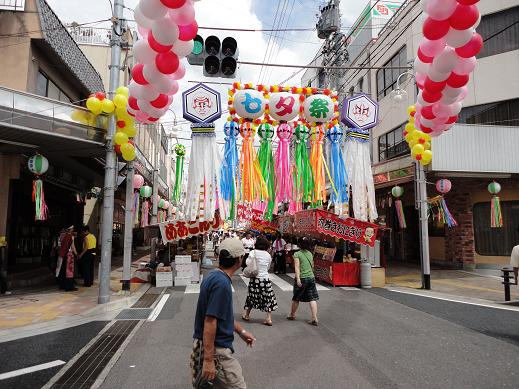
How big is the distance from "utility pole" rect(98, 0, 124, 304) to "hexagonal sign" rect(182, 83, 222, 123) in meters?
2.23

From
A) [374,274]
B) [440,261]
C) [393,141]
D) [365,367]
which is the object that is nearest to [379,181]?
[393,141]

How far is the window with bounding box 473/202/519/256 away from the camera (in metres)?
15.6

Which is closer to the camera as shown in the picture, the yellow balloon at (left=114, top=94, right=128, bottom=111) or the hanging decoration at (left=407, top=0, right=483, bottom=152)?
the hanging decoration at (left=407, top=0, right=483, bottom=152)

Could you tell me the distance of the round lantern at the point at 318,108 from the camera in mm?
8945

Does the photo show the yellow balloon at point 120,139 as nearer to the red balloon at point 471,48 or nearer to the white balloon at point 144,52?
the white balloon at point 144,52

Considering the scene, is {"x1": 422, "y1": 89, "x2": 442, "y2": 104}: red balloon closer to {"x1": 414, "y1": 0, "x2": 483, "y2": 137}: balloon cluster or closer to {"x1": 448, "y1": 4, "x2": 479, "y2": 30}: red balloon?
{"x1": 414, "y1": 0, "x2": 483, "y2": 137}: balloon cluster

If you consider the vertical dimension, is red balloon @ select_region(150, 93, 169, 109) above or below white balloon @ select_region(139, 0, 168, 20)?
below

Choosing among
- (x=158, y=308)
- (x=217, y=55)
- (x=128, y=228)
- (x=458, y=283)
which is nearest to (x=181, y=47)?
(x=217, y=55)

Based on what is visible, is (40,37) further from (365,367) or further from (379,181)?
(379,181)

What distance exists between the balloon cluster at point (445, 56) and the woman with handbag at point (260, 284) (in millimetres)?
3903

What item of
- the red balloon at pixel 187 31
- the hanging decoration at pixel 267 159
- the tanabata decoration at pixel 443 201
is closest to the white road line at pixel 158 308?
the hanging decoration at pixel 267 159

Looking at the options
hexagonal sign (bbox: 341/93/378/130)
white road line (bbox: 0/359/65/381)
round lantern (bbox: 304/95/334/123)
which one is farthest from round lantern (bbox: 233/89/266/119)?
white road line (bbox: 0/359/65/381)

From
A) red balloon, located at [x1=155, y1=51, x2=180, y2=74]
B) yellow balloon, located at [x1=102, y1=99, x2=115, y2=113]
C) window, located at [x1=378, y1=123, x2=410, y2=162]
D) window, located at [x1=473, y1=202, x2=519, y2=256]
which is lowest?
window, located at [x1=473, y1=202, x2=519, y2=256]

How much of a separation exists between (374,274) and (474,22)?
922 centimetres
